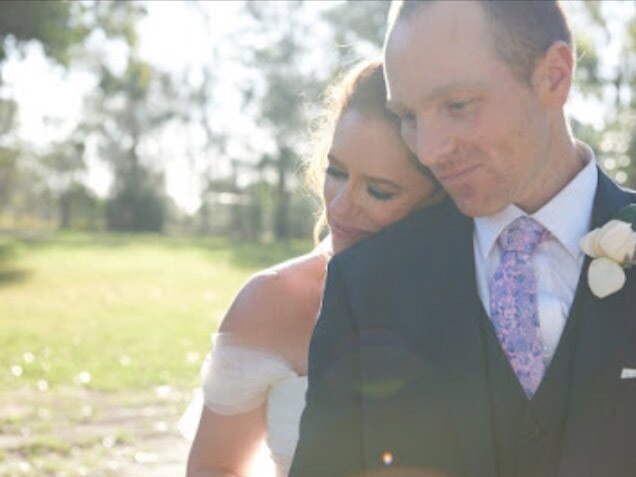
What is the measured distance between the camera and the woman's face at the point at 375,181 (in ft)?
9.55

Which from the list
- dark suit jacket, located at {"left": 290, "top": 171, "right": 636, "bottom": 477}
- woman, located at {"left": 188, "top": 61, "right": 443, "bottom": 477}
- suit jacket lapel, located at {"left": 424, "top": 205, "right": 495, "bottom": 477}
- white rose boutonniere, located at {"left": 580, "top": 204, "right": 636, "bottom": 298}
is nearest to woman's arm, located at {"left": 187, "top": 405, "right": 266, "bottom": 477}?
woman, located at {"left": 188, "top": 61, "right": 443, "bottom": 477}

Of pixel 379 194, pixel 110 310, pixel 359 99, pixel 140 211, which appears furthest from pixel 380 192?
pixel 140 211

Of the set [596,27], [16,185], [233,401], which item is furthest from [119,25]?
[16,185]

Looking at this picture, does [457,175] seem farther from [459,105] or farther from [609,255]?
[609,255]

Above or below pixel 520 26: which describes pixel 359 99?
below

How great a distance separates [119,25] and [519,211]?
22.0 meters

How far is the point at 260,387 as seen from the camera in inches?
126

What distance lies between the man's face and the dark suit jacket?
230mm

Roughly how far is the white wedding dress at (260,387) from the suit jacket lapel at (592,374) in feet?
3.38

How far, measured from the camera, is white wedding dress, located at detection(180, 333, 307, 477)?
10.3 feet

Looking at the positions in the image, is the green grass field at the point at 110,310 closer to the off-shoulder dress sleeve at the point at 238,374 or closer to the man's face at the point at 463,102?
the off-shoulder dress sleeve at the point at 238,374

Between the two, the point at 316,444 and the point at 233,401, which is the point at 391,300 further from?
the point at 233,401

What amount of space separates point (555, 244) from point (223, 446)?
118 cm

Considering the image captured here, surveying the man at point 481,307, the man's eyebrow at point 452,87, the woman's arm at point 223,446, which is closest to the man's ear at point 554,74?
the man at point 481,307
